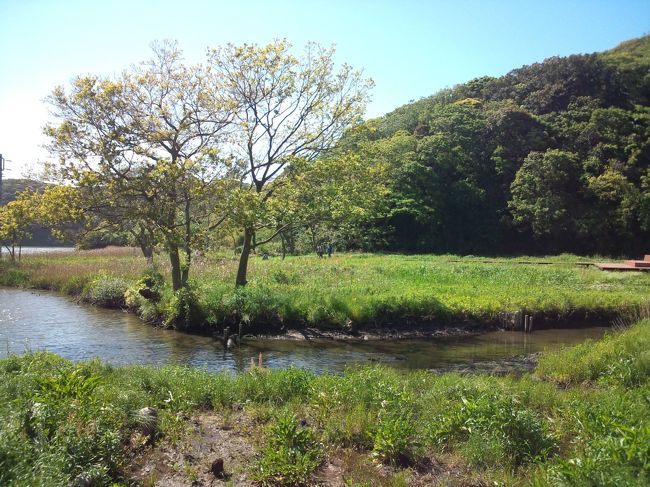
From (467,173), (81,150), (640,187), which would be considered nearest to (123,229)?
(81,150)

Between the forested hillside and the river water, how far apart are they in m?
32.4

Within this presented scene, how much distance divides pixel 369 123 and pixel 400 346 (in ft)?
39.2

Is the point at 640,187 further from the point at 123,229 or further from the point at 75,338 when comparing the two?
the point at 75,338

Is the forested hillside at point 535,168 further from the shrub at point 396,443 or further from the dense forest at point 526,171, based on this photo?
the shrub at point 396,443

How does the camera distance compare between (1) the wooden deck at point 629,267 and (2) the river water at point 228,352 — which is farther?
(1) the wooden deck at point 629,267

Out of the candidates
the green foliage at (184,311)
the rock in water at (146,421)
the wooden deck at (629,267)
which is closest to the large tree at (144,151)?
the green foliage at (184,311)

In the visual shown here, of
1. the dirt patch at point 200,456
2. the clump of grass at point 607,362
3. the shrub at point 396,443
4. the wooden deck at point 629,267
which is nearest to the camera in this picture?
the dirt patch at point 200,456

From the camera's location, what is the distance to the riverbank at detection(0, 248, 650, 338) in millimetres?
19031

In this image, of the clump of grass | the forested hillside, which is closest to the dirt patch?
the clump of grass

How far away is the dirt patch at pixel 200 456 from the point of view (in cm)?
586

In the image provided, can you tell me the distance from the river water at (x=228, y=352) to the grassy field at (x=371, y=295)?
1099mm

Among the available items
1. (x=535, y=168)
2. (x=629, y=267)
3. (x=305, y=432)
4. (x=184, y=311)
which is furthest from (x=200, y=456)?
(x=535, y=168)

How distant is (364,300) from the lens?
65.4 ft

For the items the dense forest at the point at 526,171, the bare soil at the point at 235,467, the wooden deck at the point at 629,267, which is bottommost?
the bare soil at the point at 235,467
